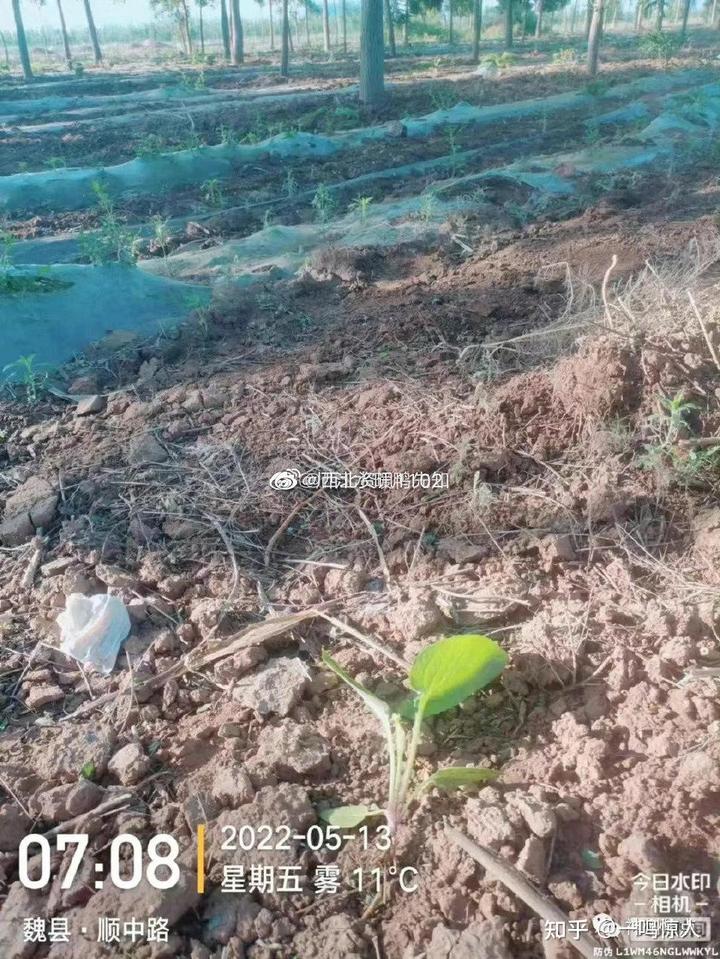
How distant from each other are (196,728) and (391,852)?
25.6 inches

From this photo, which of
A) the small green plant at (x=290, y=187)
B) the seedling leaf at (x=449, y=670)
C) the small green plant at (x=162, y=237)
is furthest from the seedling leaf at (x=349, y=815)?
the small green plant at (x=290, y=187)

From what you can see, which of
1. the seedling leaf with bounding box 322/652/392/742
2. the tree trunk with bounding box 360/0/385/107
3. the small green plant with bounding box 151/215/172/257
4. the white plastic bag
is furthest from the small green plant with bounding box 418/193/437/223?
the tree trunk with bounding box 360/0/385/107

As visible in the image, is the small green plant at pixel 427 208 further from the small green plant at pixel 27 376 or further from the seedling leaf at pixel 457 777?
the seedling leaf at pixel 457 777

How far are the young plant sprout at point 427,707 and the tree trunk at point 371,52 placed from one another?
13.5 meters

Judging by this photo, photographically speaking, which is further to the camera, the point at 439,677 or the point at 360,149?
the point at 360,149

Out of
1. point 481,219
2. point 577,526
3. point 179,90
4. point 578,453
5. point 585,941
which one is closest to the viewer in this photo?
point 585,941

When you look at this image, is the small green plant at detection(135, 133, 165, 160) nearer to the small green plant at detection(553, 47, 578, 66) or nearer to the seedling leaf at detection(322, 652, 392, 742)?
the seedling leaf at detection(322, 652, 392, 742)

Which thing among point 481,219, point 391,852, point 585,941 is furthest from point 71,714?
point 481,219

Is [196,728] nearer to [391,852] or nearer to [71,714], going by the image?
[71,714]

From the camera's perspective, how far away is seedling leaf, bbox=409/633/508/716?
70.1 inches

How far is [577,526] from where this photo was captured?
242 centimetres

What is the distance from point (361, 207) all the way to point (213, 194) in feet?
8.32

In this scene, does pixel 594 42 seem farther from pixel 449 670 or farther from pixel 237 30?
pixel 449 670
